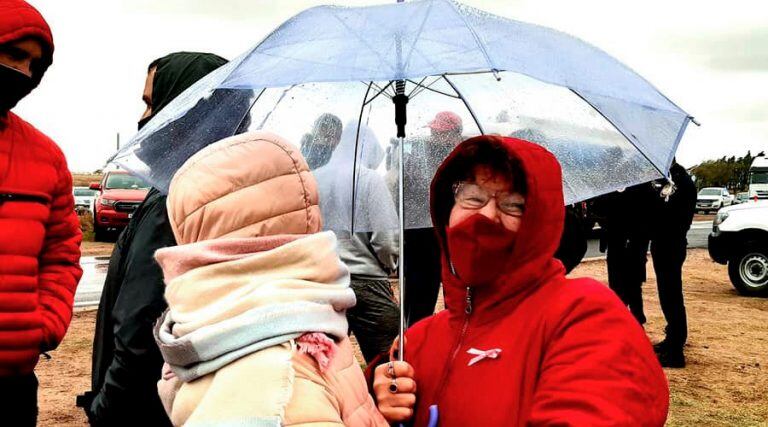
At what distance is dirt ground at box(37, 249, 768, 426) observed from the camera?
19.8 ft

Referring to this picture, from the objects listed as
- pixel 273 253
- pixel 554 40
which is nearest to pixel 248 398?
pixel 273 253

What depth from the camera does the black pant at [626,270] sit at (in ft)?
26.1

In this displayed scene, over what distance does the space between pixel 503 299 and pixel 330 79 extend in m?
0.81

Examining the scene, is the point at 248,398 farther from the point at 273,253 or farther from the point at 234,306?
the point at 273,253

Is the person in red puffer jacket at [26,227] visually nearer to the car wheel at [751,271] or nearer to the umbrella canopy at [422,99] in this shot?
the umbrella canopy at [422,99]

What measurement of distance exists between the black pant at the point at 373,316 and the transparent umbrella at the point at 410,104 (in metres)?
1.11

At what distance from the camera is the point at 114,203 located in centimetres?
2088

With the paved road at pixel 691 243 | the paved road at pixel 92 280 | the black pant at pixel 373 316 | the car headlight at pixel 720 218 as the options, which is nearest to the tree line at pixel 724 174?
the paved road at pixel 691 243

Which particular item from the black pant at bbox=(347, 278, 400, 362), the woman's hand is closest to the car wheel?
the black pant at bbox=(347, 278, 400, 362)

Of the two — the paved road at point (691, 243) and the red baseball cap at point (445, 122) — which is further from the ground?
the red baseball cap at point (445, 122)

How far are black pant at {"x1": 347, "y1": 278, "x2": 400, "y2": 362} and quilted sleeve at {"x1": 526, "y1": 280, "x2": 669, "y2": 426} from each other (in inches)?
113

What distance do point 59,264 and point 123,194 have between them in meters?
18.9

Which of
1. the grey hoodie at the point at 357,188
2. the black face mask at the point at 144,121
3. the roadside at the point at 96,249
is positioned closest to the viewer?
the black face mask at the point at 144,121

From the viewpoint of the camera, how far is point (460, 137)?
3.46 meters
